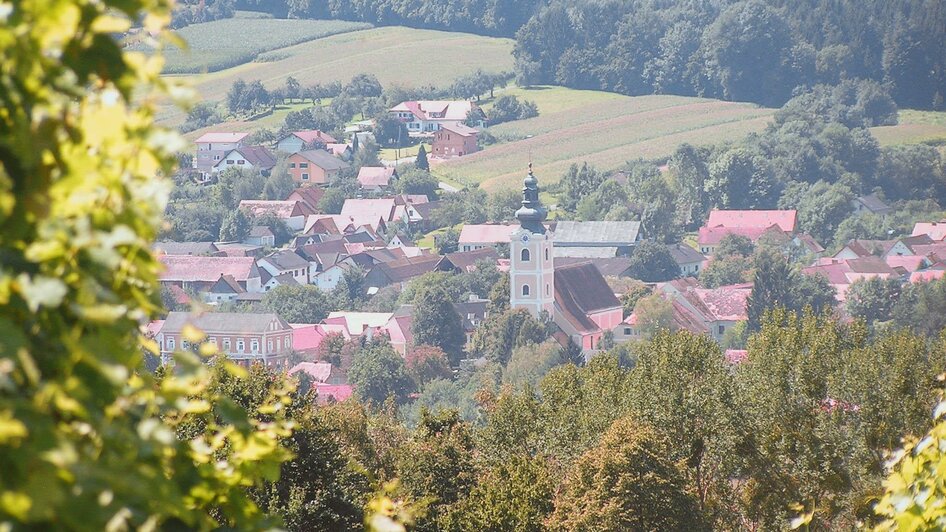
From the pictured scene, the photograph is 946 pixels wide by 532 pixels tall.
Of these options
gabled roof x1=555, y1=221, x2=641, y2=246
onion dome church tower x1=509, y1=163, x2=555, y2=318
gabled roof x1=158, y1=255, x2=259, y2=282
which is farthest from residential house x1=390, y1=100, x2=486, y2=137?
onion dome church tower x1=509, y1=163, x2=555, y2=318

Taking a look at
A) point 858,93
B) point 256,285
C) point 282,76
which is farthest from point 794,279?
point 282,76

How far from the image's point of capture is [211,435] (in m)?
3.49

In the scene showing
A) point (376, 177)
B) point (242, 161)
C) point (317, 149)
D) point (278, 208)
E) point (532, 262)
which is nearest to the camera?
point (532, 262)

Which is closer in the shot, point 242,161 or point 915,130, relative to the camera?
point 242,161

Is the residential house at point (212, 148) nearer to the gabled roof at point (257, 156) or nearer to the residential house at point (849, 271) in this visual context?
the gabled roof at point (257, 156)

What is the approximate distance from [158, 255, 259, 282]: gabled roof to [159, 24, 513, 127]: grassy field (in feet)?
111

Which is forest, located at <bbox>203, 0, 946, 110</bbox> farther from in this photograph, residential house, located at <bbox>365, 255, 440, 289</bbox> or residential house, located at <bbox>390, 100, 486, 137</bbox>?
residential house, located at <bbox>365, 255, 440, 289</bbox>

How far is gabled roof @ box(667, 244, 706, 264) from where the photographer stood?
9719 centimetres

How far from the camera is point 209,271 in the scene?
304ft

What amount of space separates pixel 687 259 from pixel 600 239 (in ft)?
23.1

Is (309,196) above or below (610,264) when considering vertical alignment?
below

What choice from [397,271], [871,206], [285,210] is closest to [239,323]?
[397,271]

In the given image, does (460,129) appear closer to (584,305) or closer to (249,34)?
(249,34)

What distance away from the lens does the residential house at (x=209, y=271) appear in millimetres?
90312
